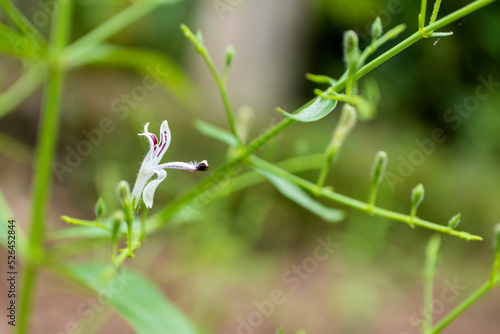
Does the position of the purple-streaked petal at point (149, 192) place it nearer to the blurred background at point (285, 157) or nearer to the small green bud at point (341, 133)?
the small green bud at point (341, 133)

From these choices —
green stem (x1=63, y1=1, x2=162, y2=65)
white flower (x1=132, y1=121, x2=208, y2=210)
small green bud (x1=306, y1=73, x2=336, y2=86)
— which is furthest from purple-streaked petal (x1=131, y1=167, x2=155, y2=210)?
green stem (x1=63, y1=1, x2=162, y2=65)

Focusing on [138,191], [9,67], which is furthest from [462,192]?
[138,191]

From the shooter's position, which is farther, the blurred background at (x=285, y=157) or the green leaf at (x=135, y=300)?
the blurred background at (x=285, y=157)

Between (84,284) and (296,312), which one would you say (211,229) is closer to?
(296,312)

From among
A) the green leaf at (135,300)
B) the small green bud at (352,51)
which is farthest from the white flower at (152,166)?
the green leaf at (135,300)

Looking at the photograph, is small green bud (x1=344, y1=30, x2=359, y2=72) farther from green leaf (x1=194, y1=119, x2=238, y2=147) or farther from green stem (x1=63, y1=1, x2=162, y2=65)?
green stem (x1=63, y1=1, x2=162, y2=65)

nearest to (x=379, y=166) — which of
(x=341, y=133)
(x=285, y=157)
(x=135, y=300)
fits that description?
(x=341, y=133)
